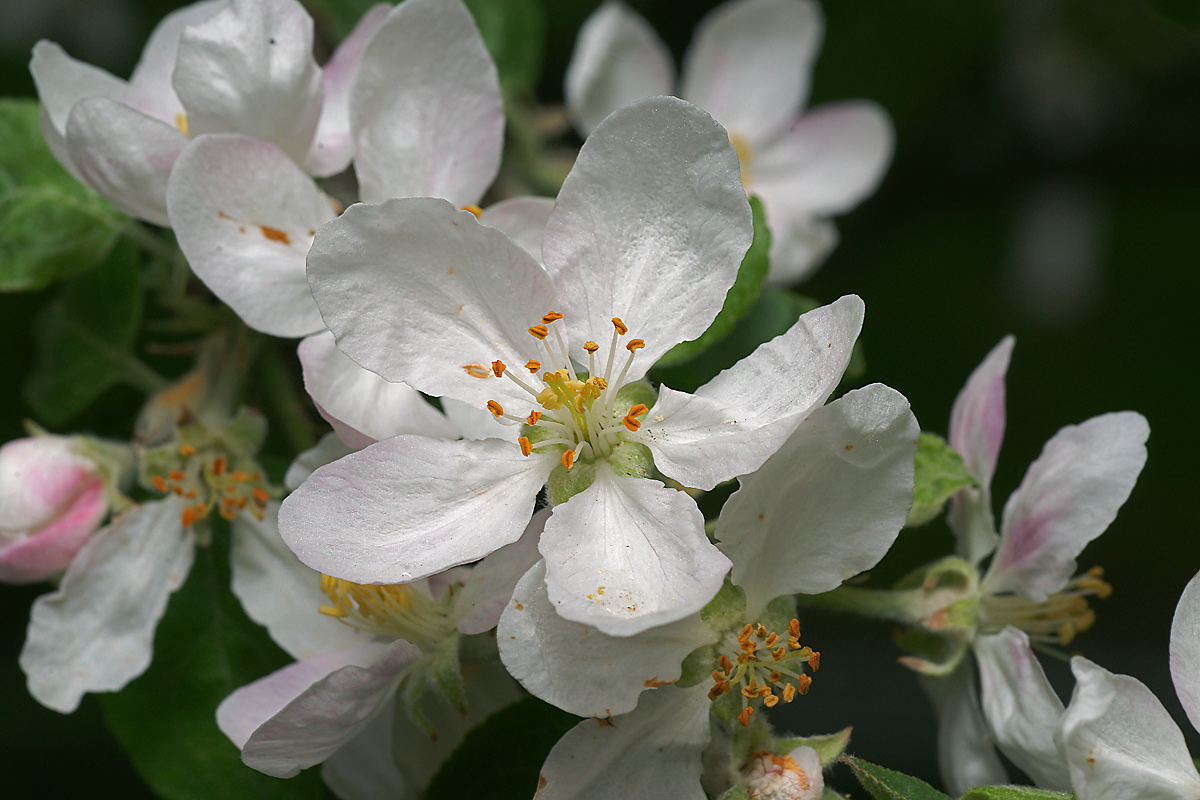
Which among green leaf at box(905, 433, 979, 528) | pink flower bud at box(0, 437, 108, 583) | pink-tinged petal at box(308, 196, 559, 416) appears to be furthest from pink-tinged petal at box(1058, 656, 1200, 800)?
pink flower bud at box(0, 437, 108, 583)

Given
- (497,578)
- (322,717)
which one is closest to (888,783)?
(497,578)

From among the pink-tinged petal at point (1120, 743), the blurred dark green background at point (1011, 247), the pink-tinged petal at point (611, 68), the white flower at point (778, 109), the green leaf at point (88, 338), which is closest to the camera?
the pink-tinged petal at point (1120, 743)

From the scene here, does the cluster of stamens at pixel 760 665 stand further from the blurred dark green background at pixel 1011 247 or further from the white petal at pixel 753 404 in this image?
the blurred dark green background at pixel 1011 247

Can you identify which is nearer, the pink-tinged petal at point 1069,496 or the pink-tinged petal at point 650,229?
the pink-tinged petal at point 650,229

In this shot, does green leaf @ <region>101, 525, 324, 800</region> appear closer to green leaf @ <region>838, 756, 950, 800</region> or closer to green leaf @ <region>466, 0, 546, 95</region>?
green leaf @ <region>838, 756, 950, 800</region>

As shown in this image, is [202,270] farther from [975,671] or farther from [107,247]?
[975,671]

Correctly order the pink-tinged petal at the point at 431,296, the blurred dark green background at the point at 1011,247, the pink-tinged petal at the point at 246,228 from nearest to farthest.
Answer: the pink-tinged petal at the point at 431,296
the pink-tinged petal at the point at 246,228
the blurred dark green background at the point at 1011,247

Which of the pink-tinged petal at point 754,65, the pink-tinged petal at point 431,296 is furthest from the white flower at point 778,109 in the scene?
the pink-tinged petal at point 431,296
